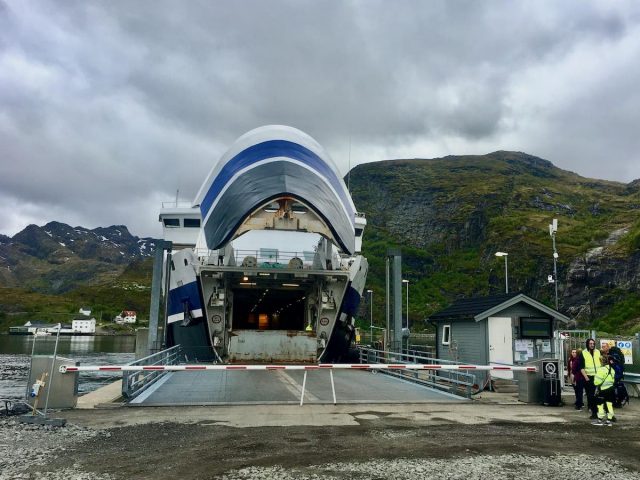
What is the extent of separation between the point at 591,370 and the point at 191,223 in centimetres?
2294

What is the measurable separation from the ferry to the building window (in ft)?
12.8

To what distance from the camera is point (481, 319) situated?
51.6ft

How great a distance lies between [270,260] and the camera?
905 inches

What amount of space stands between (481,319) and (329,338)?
675cm

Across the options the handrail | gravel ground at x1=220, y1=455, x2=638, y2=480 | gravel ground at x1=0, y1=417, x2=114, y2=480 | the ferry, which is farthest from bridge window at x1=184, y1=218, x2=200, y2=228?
gravel ground at x1=220, y1=455, x2=638, y2=480

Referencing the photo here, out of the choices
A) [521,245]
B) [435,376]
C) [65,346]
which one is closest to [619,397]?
[435,376]

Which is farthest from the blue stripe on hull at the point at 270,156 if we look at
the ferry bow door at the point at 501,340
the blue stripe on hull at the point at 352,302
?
the ferry bow door at the point at 501,340

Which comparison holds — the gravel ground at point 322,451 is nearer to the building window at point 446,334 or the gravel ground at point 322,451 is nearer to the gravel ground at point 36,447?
the gravel ground at point 36,447

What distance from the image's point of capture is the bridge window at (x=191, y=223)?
94.2 ft

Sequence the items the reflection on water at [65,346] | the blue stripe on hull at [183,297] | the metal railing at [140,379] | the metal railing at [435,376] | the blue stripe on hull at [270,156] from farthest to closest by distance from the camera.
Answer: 1. the reflection on water at [65,346]
2. the blue stripe on hull at [183,297]
3. the blue stripe on hull at [270,156]
4. the metal railing at [435,376]
5. the metal railing at [140,379]

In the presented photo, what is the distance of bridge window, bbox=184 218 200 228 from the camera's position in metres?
28.7

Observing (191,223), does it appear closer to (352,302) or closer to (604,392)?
(352,302)

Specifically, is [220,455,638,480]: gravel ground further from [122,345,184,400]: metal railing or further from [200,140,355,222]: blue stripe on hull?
[200,140,355,222]: blue stripe on hull

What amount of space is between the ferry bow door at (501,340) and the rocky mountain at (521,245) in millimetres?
53874
